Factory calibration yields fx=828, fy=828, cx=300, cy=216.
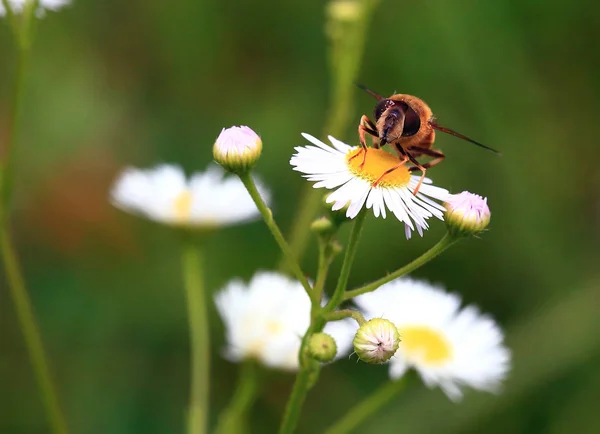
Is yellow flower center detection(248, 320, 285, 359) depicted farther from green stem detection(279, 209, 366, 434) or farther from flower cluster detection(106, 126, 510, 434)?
green stem detection(279, 209, 366, 434)

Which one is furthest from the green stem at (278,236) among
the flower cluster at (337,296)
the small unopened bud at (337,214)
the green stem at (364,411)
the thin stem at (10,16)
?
the thin stem at (10,16)

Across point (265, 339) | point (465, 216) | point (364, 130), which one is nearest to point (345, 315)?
point (465, 216)

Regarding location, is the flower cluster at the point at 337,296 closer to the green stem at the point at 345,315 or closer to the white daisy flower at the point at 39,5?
the green stem at the point at 345,315

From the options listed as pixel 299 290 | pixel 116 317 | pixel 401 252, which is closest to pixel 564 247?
pixel 401 252

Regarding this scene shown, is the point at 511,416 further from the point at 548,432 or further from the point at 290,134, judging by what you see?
the point at 290,134

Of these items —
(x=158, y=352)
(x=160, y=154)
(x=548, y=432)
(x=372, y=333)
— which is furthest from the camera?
(x=160, y=154)

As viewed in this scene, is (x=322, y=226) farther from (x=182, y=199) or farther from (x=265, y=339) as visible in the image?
(x=182, y=199)
